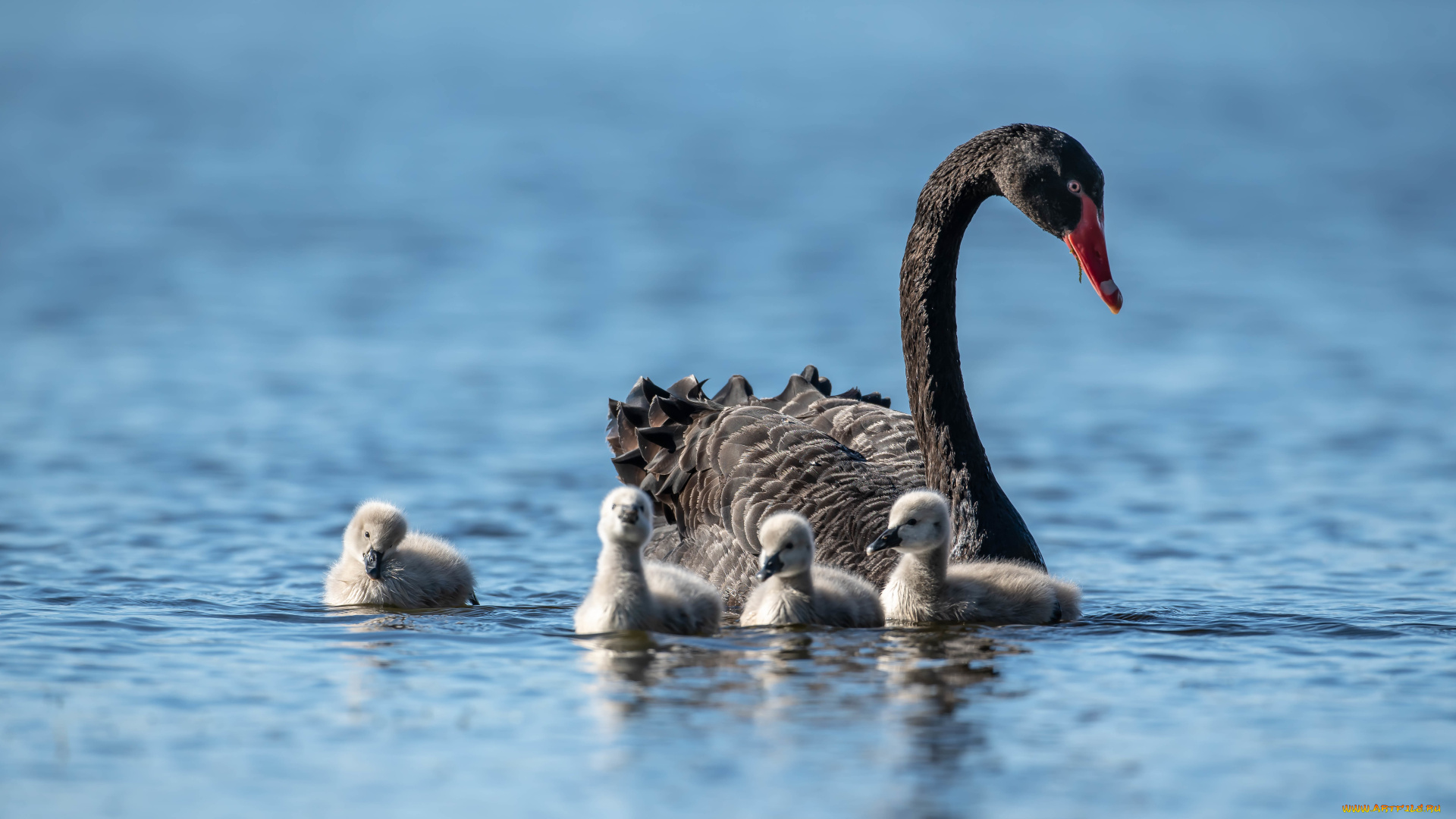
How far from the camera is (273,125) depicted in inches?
1458

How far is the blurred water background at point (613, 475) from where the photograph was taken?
4.86m

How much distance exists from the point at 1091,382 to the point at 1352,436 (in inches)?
101

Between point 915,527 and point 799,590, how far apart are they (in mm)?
466

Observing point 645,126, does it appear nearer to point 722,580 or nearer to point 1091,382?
point 1091,382

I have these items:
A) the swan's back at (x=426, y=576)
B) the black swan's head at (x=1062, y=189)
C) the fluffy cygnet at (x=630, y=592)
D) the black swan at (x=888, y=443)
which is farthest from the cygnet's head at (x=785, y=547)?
the black swan's head at (x=1062, y=189)

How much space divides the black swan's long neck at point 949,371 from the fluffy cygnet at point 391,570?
1988mm

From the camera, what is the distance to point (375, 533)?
270 inches

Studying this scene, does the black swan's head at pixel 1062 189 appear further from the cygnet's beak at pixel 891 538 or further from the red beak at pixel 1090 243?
the cygnet's beak at pixel 891 538

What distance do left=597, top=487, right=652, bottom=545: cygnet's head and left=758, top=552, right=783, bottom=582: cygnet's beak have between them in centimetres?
41

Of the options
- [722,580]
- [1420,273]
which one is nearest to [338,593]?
[722,580]

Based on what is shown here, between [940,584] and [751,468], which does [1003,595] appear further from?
[751,468]

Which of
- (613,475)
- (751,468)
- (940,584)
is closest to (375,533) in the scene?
(751,468)

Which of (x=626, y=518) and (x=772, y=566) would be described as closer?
(x=626, y=518)

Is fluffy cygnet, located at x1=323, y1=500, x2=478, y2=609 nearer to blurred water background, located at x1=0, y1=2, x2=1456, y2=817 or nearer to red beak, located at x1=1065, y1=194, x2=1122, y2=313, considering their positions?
blurred water background, located at x1=0, y1=2, x2=1456, y2=817
